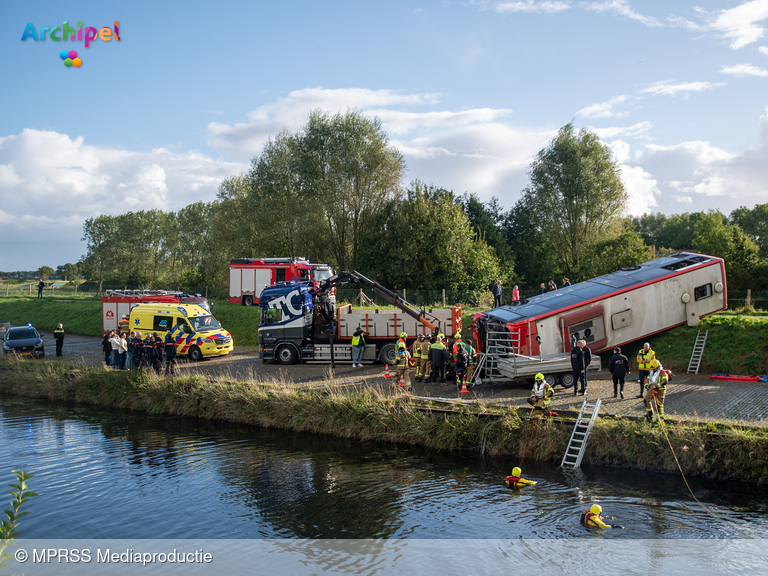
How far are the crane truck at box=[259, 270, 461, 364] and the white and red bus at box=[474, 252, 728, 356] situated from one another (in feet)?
7.79

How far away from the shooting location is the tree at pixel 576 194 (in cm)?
4244

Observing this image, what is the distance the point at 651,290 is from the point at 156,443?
16.6m

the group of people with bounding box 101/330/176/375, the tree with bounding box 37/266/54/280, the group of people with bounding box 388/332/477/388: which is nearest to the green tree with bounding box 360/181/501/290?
the group of people with bounding box 388/332/477/388

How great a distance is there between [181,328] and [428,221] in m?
17.3

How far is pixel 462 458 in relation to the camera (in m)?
13.2

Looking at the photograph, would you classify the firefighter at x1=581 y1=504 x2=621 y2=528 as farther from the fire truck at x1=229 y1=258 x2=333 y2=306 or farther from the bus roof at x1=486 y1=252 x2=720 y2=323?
the fire truck at x1=229 y1=258 x2=333 y2=306

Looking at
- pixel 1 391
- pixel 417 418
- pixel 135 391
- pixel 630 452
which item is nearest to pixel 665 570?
pixel 630 452

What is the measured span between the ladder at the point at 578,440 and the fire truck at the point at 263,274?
65.4 ft

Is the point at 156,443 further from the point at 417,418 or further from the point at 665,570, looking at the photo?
the point at 665,570

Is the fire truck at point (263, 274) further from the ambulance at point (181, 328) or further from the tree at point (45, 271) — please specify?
the tree at point (45, 271)

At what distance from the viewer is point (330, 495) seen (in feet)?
36.8

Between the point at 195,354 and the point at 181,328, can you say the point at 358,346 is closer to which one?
the point at 195,354

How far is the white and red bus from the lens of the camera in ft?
57.3

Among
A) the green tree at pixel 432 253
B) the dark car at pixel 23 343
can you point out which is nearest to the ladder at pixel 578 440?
the green tree at pixel 432 253
